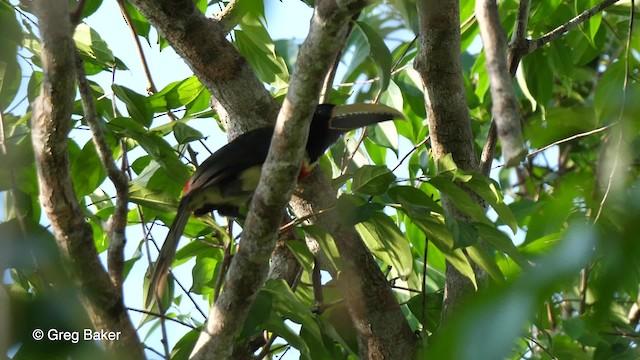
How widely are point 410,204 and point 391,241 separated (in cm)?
23

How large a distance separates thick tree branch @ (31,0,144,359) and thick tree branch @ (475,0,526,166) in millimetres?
965

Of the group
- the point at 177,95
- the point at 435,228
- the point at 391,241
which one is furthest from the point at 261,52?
the point at 435,228

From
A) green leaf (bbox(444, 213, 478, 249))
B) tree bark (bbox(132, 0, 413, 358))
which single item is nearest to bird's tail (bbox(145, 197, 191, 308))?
tree bark (bbox(132, 0, 413, 358))

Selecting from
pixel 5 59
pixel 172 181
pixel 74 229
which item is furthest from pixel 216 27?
pixel 5 59

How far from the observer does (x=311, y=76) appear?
1.91 metres

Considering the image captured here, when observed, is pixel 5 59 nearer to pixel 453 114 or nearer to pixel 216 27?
pixel 216 27

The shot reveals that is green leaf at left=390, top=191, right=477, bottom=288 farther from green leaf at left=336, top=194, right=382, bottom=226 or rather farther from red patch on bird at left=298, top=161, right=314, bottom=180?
red patch on bird at left=298, top=161, right=314, bottom=180

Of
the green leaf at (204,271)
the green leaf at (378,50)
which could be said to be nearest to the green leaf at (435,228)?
the green leaf at (378,50)

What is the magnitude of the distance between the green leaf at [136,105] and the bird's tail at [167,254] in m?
0.32

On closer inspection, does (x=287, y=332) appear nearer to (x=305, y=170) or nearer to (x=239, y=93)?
(x=305, y=170)

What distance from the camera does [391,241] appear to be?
2574 mm

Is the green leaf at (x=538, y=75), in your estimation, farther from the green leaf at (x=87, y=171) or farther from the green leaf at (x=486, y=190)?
the green leaf at (x=87, y=171)

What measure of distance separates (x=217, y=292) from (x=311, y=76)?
0.81 meters

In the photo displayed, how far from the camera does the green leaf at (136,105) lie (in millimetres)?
2756
